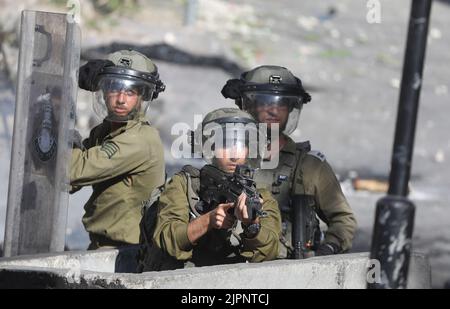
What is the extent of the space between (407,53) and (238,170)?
1.38 metres

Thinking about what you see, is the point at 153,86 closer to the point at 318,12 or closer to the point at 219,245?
the point at 219,245

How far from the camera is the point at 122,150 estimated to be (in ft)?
21.0

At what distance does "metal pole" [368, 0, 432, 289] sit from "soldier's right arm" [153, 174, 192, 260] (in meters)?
1.45

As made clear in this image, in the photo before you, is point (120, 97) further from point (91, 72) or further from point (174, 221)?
point (174, 221)

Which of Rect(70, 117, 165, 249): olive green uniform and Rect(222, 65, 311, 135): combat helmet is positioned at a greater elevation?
Rect(222, 65, 311, 135): combat helmet

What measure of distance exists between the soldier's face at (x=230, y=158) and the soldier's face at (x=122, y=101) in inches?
44.5

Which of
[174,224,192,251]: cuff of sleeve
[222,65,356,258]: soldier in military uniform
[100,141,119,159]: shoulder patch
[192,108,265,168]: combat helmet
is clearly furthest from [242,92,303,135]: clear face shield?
[174,224,192,251]: cuff of sleeve

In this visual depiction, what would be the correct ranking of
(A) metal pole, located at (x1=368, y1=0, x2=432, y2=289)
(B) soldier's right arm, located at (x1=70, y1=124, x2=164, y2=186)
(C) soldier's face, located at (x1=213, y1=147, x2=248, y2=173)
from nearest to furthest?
(A) metal pole, located at (x1=368, y1=0, x2=432, y2=289), (C) soldier's face, located at (x1=213, y1=147, x2=248, y2=173), (B) soldier's right arm, located at (x1=70, y1=124, x2=164, y2=186)

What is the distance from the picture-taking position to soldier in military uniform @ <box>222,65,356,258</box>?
6.60m

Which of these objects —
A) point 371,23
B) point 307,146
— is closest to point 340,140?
point 371,23

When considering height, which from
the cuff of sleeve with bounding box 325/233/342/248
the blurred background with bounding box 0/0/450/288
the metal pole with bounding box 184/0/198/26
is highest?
the metal pole with bounding box 184/0/198/26

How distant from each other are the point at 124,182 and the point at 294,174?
3.20 ft
